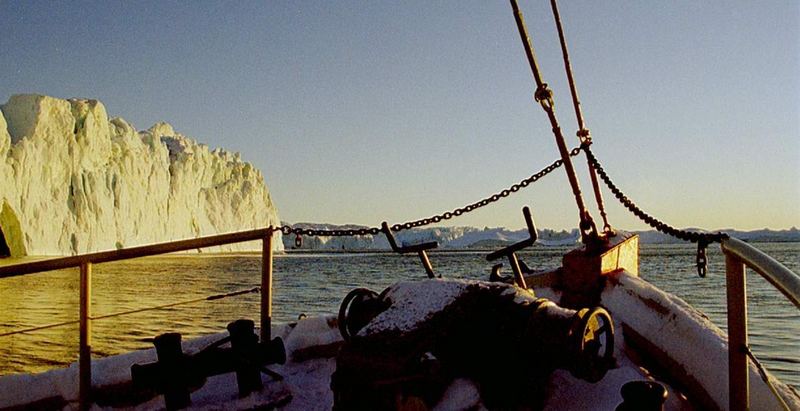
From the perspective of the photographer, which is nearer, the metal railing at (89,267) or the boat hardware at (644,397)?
the boat hardware at (644,397)

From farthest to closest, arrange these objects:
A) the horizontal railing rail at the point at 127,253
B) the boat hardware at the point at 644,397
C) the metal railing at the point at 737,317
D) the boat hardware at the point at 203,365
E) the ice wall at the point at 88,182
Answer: the ice wall at the point at 88,182 < the horizontal railing rail at the point at 127,253 < the boat hardware at the point at 203,365 < the metal railing at the point at 737,317 < the boat hardware at the point at 644,397

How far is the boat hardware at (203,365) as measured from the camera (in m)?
3.12

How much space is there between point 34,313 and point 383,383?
2135cm

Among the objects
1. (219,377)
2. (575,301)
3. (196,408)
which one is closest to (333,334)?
(219,377)

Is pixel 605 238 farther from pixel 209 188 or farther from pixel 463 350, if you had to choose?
pixel 209 188

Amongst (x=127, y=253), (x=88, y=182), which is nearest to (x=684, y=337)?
(x=127, y=253)

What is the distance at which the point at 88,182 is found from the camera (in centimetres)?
5753

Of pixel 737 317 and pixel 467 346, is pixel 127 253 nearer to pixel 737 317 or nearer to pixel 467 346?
pixel 467 346

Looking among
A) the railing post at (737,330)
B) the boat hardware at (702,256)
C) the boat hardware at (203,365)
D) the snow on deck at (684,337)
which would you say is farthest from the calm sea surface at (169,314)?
the railing post at (737,330)

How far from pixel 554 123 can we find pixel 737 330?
1927mm

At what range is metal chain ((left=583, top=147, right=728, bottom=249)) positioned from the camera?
268 cm

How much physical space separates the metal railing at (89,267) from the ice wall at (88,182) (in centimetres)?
5067

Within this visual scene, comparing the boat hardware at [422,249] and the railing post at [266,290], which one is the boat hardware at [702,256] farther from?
the railing post at [266,290]

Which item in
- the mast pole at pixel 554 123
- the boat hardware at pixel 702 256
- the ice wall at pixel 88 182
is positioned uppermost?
the ice wall at pixel 88 182
